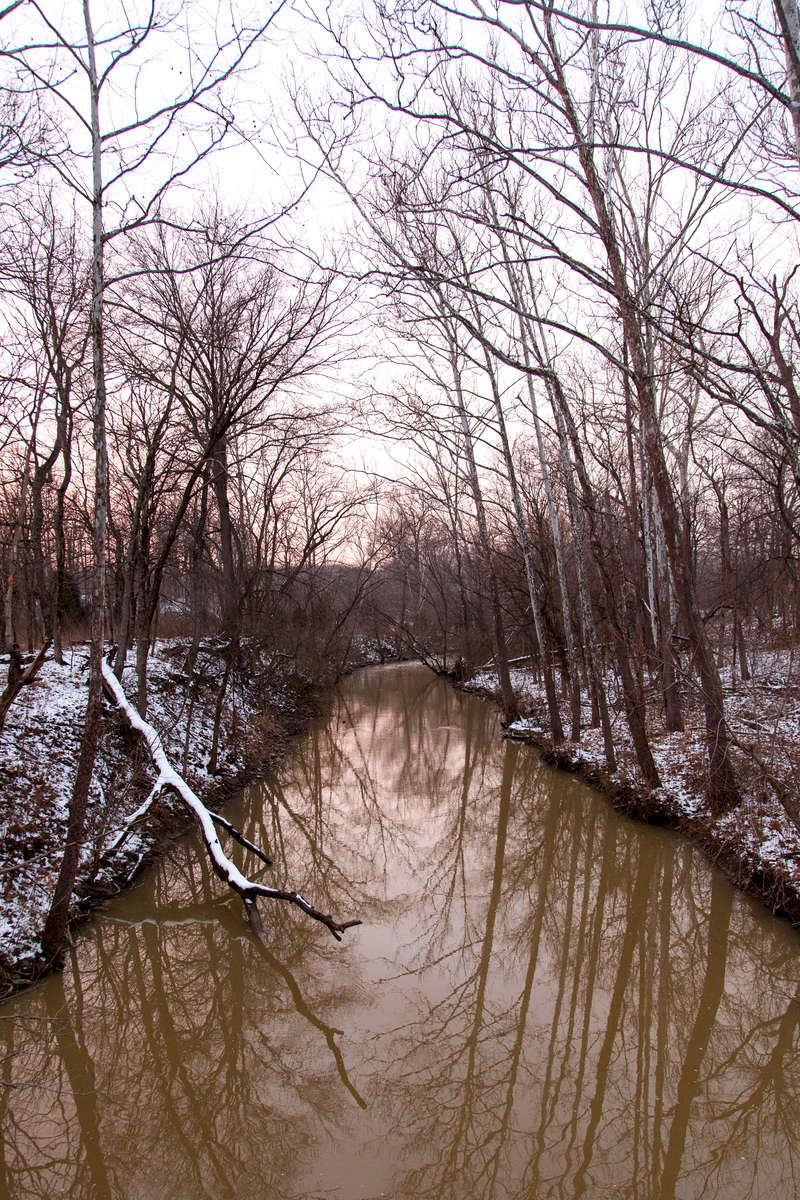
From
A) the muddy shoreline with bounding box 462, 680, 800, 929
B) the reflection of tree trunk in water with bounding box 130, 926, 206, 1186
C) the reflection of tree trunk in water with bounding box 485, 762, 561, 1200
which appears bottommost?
the reflection of tree trunk in water with bounding box 485, 762, 561, 1200

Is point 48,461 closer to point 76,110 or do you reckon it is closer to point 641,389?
point 76,110

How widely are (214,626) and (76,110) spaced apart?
1559cm

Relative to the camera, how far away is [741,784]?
8.08 metres

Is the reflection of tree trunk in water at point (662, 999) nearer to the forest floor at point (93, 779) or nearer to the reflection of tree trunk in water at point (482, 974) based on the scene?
the reflection of tree trunk in water at point (482, 974)

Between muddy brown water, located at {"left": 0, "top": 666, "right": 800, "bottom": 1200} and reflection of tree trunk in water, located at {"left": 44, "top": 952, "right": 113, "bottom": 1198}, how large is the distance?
0.02 metres

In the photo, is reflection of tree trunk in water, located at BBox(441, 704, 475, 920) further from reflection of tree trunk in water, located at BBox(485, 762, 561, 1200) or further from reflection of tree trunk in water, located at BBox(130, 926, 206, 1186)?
reflection of tree trunk in water, located at BBox(130, 926, 206, 1186)

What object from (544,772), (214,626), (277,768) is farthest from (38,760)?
(214,626)

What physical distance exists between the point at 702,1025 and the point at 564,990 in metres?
1.06

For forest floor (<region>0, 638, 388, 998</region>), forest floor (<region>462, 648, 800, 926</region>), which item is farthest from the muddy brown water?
forest floor (<region>0, 638, 388, 998</region>)

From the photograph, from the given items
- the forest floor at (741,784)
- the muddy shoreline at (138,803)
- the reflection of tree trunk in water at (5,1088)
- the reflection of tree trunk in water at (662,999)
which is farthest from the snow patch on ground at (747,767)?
the reflection of tree trunk in water at (5,1088)

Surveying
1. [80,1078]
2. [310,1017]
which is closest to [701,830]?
[310,1017]

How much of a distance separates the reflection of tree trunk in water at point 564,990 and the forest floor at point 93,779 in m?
3.64

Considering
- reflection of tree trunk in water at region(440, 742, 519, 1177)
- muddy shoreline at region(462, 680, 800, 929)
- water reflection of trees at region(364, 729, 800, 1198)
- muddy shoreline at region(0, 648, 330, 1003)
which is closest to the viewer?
water reflection of trees at region(364, 729, 800, 1198)

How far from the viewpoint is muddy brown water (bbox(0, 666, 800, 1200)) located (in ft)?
12.9
